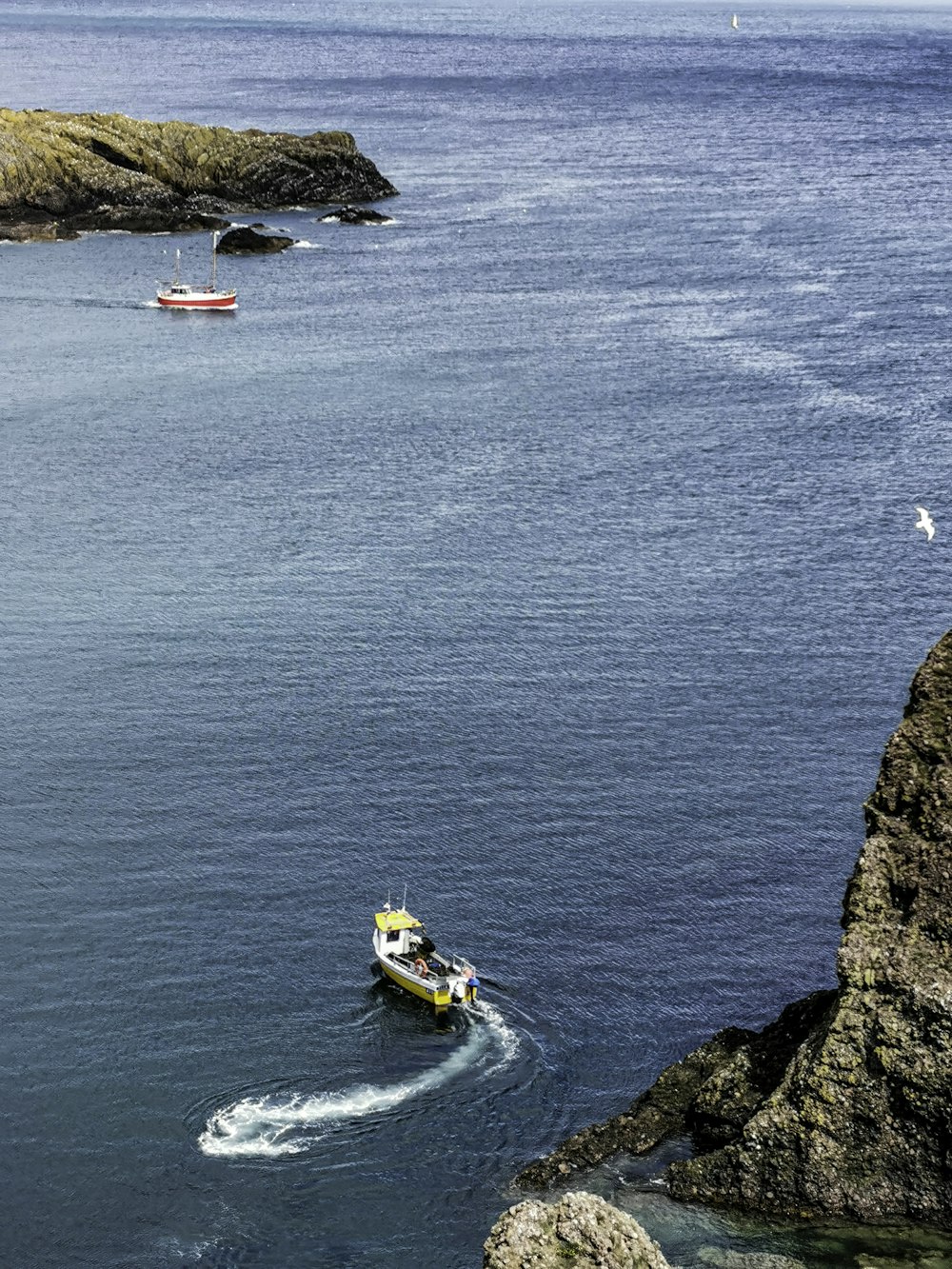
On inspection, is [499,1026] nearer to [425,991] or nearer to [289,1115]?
[425,991]

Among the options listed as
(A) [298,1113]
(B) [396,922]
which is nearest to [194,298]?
(B) [396,922]

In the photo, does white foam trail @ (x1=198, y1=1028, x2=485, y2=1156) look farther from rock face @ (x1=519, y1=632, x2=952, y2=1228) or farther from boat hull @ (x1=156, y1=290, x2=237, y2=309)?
boat hull @ (x1=156, y1=290, x2=237, y2=309)

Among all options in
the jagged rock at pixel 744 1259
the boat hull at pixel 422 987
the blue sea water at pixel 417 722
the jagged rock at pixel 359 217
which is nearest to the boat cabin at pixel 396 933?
the boat hull at pixel 422 987

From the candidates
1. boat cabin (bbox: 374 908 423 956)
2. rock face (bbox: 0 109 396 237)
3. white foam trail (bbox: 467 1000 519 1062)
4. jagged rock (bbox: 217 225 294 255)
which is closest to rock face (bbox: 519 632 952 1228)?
white foam trail (bbox: 467 1000 519 1062)

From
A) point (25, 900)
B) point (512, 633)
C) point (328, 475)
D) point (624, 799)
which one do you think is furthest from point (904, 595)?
point (25, 900)

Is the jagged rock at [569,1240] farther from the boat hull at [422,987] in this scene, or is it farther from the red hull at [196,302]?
the red hull at [196,302]

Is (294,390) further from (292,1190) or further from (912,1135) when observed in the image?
(912,1135)
